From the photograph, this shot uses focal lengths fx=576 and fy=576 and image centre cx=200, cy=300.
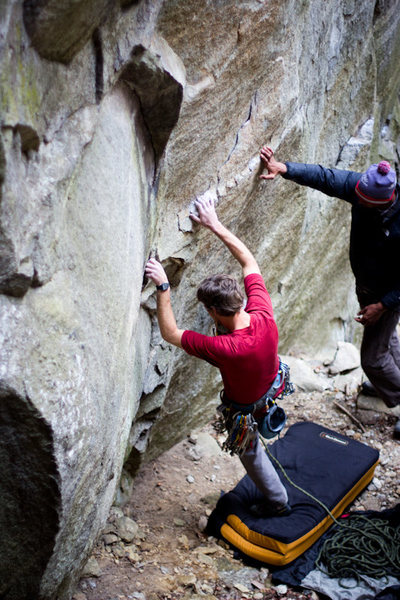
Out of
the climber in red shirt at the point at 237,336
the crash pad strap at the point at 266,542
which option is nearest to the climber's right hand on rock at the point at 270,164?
the climber in red shirt at the point at 237,336

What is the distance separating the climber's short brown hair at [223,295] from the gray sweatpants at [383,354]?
6.01ft

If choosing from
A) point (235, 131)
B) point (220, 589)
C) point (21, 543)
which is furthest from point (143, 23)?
point (220, 589)

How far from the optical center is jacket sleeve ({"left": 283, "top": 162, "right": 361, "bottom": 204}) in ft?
14.1

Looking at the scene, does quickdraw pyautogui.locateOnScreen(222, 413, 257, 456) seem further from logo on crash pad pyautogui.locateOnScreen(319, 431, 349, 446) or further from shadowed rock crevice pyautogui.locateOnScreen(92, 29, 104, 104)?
shadowed rock crevice pyautogui.locateOnScreen(92, 29, 104, 104)

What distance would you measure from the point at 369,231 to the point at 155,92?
6.91 ft

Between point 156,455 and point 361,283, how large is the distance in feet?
7.24

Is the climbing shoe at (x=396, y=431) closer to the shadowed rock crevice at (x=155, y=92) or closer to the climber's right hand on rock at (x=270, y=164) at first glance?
the climber's right hand on rock at (x=270, y=164)

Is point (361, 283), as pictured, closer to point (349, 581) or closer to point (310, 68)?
point (310, 68)

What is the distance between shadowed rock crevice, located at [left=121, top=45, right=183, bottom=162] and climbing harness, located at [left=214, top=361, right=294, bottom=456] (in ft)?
5.17

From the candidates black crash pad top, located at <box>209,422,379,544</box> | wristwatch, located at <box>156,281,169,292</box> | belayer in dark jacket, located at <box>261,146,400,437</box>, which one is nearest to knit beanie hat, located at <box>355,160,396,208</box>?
belayer in dark jacket, located at <box>261,146,400,437</box>

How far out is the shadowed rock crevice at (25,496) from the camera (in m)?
2.18

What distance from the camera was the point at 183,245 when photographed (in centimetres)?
389

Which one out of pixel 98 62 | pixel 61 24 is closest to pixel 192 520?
pixel 98 62

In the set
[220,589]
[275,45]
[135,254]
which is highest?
[275,45]
